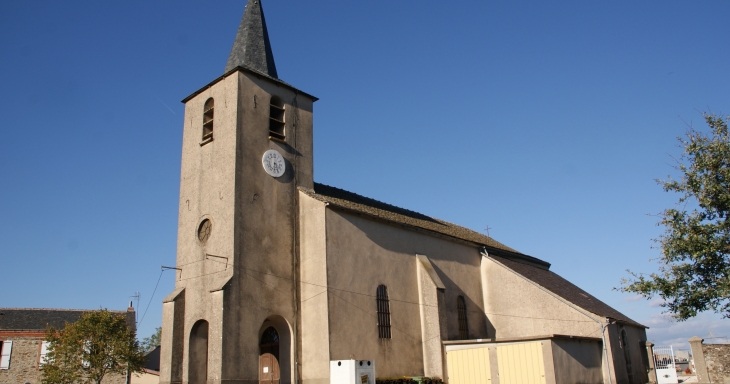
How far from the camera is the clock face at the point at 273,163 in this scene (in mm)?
22188

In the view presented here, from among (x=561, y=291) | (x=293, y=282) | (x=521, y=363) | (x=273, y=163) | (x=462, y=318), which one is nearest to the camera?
(x=521, y=363)

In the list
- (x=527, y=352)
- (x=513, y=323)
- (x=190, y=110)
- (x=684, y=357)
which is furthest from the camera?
(x=684, y=357)

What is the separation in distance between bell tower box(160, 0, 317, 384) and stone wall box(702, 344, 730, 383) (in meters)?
17.5

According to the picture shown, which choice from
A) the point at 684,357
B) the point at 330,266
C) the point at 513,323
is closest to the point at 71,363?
the point at 330,266

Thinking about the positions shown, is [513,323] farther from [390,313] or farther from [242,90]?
[242,90]

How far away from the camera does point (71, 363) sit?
30.1m

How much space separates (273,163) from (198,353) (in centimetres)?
760

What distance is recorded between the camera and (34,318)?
1608 inches

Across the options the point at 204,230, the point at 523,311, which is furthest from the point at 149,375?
the point at 523,311

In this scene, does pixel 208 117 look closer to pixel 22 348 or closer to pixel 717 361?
pixel 717 361

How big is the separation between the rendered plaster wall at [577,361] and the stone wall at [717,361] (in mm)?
4465

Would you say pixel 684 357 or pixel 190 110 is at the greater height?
pixel 190 110

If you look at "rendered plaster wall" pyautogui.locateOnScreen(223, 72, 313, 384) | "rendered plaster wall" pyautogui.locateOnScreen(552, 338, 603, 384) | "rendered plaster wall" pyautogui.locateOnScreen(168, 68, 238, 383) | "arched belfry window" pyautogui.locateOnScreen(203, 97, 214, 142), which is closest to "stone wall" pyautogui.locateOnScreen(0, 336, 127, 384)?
"rendered plaster wall" pyautogui.locateOnScreen(168, 68, 238, 383)

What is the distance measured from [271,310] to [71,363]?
16.2m
